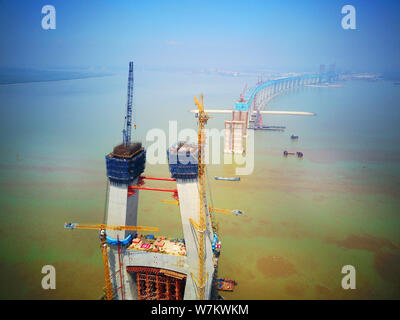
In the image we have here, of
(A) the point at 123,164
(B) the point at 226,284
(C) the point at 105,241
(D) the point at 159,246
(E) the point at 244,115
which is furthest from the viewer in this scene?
(E) the point at 244,115

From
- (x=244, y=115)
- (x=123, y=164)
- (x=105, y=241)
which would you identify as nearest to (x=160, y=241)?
(x=105, y=241)

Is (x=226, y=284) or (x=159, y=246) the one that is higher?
(x=159, y=246)

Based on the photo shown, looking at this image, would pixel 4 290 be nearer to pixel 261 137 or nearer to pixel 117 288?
pixel 117 288

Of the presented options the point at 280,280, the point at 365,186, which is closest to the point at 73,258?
the point at 280,280

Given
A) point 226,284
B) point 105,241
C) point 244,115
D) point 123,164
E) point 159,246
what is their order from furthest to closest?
point 244,115
point 226,284
point 105,241
point 159,246
point 123,164

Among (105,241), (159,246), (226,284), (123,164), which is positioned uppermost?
(123,164)

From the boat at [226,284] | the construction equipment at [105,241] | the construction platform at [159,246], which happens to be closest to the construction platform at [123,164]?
the construction equipment at [105,241]

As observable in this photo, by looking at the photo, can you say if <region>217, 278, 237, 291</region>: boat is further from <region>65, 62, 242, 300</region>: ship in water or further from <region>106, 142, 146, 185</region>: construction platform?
<region>106, 142, 146, 185</region>: construction platform

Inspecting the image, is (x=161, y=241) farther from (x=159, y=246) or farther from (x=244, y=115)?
(x=244, y=115)

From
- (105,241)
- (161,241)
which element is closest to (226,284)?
(161,241)

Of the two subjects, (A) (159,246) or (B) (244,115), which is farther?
(B) (244,115)
